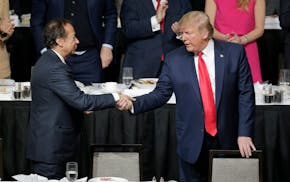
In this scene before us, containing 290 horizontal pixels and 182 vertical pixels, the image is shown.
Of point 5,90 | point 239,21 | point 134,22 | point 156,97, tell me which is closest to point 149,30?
point 134,22

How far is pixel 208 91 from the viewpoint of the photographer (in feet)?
18.4

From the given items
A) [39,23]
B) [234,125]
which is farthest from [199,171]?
[39,23]

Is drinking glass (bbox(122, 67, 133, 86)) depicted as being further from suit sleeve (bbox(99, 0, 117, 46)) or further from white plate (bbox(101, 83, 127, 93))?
suit sleeve (bbox(99, 0, 117, 46))

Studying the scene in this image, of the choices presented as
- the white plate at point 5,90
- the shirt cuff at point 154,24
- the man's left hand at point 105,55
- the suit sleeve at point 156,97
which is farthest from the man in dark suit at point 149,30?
the suit sleeve at point 156,97

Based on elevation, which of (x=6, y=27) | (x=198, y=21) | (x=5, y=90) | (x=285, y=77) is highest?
(x=6, y=27)

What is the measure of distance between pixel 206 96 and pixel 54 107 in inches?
40.7

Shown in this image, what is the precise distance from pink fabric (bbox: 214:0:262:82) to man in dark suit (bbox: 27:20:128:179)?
2358mm

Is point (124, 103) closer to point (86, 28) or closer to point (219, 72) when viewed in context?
point (219, 72)

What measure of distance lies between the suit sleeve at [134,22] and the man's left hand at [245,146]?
232cm

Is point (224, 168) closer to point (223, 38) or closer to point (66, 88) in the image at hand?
point (66, 88)

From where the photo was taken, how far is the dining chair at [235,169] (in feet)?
17.4

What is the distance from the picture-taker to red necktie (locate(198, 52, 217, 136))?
5.59 m

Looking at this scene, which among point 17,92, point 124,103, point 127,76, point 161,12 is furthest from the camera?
point 161,12

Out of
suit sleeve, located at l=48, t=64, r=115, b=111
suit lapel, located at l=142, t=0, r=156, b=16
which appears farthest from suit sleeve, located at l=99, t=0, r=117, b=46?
suit sleeve, located at l=48, t=64, r=115, b=111
